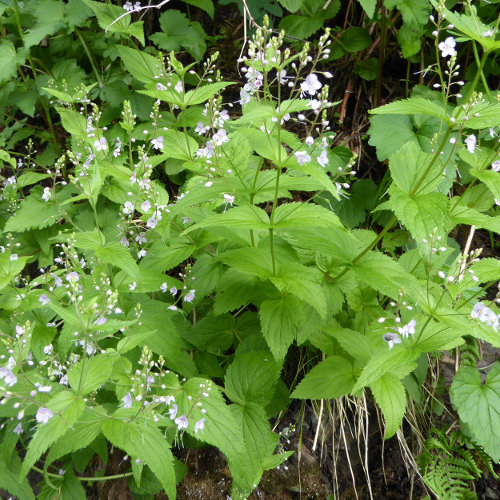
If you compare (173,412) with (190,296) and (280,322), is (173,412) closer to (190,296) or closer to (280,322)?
(280,322)

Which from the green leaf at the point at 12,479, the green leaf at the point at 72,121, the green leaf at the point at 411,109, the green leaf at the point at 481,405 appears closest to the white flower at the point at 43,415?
the green leaf at the point at 12,479

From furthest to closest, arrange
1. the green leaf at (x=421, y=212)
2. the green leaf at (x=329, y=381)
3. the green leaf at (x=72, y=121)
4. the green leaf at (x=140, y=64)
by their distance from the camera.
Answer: the green leaf at (x=140, y=64)
the green leaf at (x=72, y=121)
the green leaf at (x=329, y=381)
the green leaf at (x=421, y=212)

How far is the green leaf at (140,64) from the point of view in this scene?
3291 mm

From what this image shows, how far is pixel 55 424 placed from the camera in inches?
72.8

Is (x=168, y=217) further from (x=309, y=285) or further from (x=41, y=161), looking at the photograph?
(x=41, y=161)

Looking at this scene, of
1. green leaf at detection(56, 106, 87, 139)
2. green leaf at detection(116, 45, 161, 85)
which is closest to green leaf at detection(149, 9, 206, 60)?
green leaf at detection(116, 45, 161, 85)

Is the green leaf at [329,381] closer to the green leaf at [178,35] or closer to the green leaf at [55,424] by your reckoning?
the green leaf at [55,424]

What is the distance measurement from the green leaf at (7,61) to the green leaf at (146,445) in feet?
9.11

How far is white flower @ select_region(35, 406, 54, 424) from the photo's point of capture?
1735 mm

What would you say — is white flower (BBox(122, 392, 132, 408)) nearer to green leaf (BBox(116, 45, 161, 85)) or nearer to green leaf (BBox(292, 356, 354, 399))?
green leaf (BBox(292, 356, 354, 399))

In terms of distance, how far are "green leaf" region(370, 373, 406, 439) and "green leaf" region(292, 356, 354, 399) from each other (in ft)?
0.88

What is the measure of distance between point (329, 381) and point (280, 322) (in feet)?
1.60

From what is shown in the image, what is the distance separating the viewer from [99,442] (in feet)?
8.64

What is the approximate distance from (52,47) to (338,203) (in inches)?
110
